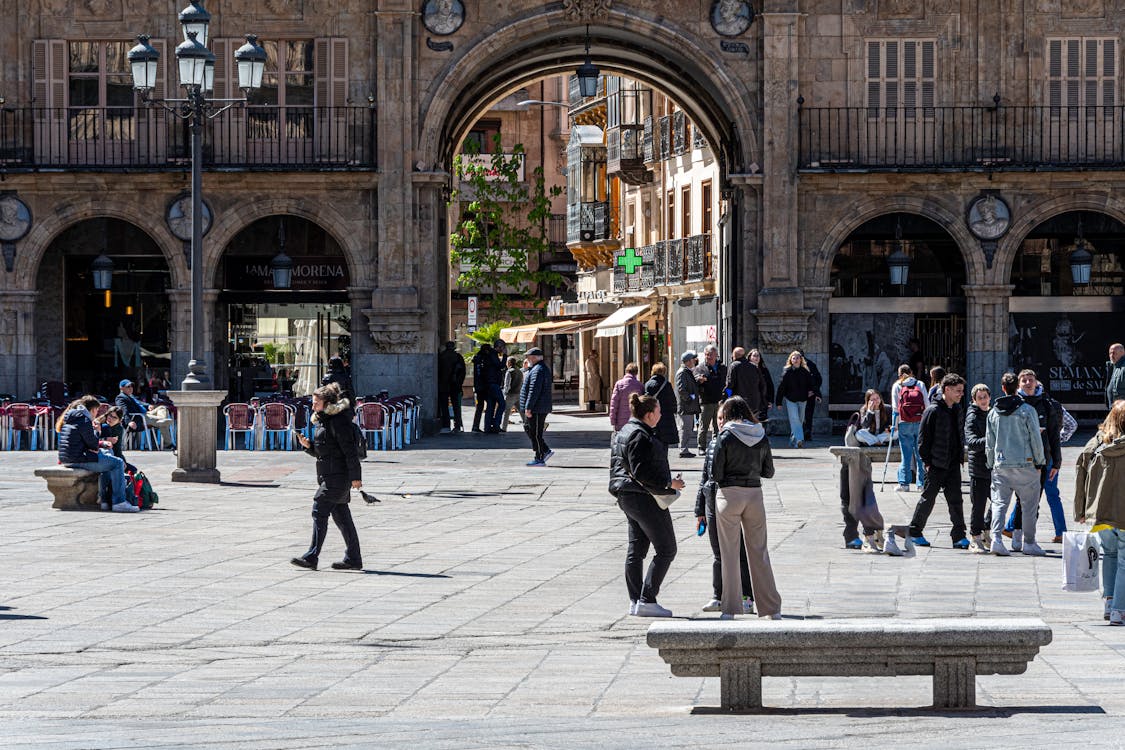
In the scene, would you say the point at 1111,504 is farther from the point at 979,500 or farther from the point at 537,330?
the point at 537,330

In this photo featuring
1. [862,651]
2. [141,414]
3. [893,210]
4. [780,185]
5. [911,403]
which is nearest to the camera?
[862,651]

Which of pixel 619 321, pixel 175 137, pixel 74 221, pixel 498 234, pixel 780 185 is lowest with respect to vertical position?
pixel 619 321

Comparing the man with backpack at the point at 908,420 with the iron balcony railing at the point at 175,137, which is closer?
the man with backpack at the point at 908,420

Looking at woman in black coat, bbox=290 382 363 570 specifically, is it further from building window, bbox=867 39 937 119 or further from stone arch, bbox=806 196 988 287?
building window, bbox=867 39 937 119

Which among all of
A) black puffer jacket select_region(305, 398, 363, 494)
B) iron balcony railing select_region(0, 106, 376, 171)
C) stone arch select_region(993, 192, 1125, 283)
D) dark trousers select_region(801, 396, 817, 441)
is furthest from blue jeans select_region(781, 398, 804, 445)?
black puffer jacket select_region(305, 398, 363, 494)

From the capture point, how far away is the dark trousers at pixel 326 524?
53.2 ft

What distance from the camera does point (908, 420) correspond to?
23656 millimetres

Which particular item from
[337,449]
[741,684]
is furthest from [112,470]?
[741,684]

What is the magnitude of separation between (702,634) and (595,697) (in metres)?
0.86

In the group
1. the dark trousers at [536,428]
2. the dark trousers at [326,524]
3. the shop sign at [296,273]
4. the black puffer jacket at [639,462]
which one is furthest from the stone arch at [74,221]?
the black puffer jacket at [639,462]

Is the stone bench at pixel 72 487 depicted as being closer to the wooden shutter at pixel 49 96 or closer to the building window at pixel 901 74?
the wooden shutter at pixel 49 96

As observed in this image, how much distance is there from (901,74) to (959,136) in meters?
1.51

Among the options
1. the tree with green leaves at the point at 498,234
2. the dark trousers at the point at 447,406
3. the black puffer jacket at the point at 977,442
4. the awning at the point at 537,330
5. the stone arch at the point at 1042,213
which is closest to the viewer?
the black puffer jacket at the point at 977,442

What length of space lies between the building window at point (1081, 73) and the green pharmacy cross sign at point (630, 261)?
20237 millimetres
